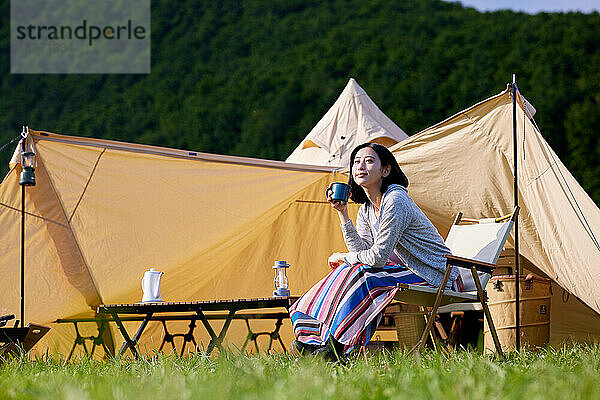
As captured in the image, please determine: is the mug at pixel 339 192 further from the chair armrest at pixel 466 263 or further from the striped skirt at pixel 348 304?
the chair armrest at pixel 466 263

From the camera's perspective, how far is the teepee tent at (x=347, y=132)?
6152 mm

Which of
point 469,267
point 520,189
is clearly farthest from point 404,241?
point 520,189

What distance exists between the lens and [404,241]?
2.77 meters

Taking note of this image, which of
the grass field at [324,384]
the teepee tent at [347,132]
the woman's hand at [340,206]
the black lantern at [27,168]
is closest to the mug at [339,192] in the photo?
the woman's hand at [340,206]

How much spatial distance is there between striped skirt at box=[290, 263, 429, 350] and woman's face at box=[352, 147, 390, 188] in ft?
1.12

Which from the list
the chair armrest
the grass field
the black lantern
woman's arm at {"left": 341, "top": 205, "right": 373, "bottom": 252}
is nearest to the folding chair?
the chair armrest

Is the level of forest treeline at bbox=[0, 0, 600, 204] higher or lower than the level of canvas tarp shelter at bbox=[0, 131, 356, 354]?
higher

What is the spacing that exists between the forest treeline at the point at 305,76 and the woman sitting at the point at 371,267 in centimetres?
878

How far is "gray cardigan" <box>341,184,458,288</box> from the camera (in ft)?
8.66

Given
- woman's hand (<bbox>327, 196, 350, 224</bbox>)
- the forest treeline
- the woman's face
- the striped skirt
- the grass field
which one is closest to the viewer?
the grass field

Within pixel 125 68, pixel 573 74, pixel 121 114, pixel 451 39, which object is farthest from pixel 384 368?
pixel 125 68

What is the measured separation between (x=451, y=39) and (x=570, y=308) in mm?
9883

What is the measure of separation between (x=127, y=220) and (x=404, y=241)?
6.08 ft

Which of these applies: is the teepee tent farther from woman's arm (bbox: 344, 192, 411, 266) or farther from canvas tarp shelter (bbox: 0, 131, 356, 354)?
woman's arm (bbox: 344, 192, 411, 266)
